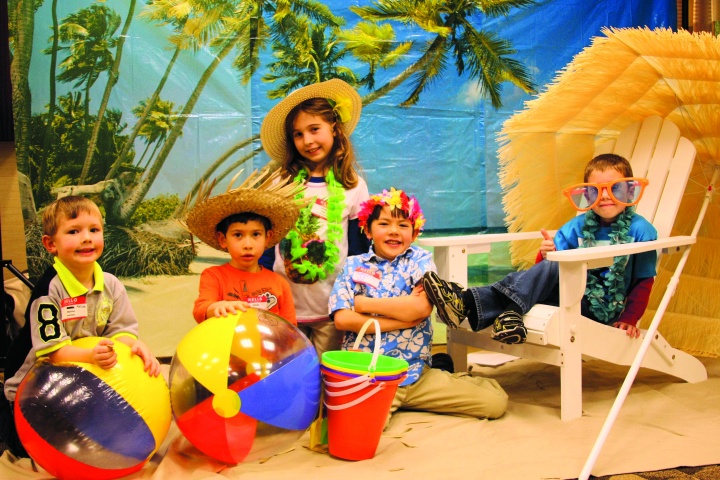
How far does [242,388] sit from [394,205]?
43.2 inches

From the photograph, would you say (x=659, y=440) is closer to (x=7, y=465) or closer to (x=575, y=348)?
(x=575, y=348)

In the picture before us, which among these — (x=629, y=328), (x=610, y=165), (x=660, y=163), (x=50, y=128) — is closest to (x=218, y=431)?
(x=629, y=328)

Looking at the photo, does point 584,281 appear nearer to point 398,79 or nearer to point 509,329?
point 509,329

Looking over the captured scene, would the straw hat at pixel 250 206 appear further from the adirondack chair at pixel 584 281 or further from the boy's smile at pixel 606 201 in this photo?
the boy's smile at pixel 606 201

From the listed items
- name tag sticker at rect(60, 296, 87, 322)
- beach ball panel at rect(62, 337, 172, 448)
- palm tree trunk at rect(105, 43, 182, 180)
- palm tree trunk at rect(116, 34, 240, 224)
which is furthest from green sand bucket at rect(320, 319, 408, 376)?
palm tree trunk at rect(105, 43, 182, 180)

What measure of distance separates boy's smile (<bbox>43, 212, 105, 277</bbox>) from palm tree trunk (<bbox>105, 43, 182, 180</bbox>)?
1.61 meters

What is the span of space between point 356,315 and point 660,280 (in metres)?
2.05

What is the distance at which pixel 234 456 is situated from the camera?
2232 millimetres

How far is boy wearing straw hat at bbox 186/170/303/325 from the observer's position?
275cm

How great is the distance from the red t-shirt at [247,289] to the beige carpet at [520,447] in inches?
21.9

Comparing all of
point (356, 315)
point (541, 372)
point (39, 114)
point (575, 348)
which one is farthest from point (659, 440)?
point (39, 114)

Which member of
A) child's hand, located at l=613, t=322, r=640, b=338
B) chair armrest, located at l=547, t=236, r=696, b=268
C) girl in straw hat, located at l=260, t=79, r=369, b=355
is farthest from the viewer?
girl in straw hat, located at l=260, t=79, r=369, b=355

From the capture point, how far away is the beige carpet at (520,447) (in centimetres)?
231

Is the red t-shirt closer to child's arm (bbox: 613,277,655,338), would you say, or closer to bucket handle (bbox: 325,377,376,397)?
bucket handle (bbox: 325,377,376,397)
